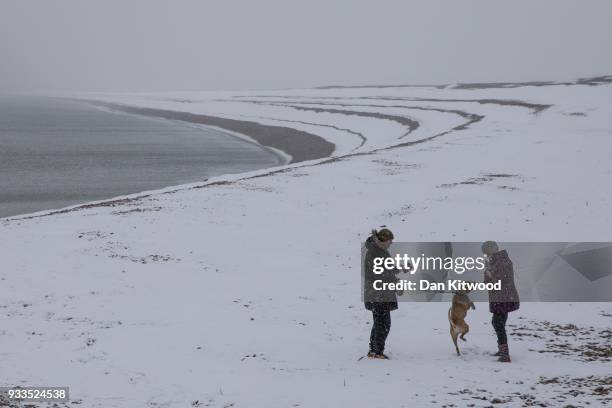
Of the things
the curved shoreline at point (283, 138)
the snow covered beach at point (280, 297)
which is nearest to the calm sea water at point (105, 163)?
the curved shoreline at point (283, 138)

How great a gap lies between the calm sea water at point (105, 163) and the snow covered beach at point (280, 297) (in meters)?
21.1

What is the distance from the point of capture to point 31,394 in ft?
40.0

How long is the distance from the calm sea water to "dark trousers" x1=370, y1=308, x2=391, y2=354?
36.2 meters

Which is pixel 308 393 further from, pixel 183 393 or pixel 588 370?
pixel 588 370

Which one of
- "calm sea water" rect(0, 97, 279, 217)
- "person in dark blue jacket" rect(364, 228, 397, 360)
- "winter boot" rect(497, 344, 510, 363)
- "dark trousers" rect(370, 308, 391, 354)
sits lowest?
"winter boot" rect(497, 344, 510, 363)

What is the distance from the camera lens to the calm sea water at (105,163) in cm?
5447

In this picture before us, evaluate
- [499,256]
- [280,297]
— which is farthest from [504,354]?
[280,297]

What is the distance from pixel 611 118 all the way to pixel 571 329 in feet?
189

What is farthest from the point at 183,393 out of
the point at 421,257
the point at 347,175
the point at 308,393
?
the point at 347,175

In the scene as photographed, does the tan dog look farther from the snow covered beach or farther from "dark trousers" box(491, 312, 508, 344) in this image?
the snow covered beach

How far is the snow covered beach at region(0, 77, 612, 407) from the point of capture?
12836mm

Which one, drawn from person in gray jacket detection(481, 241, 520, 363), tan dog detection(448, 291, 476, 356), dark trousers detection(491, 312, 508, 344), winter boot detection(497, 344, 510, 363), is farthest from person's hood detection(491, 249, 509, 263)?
winter boot detection(497, 344, 510, 363)

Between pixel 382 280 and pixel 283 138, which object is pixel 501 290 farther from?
pixel 283 138

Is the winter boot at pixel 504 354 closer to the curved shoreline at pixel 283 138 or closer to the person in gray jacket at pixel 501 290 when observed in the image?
the person in gray jacket at pixel 501 290
